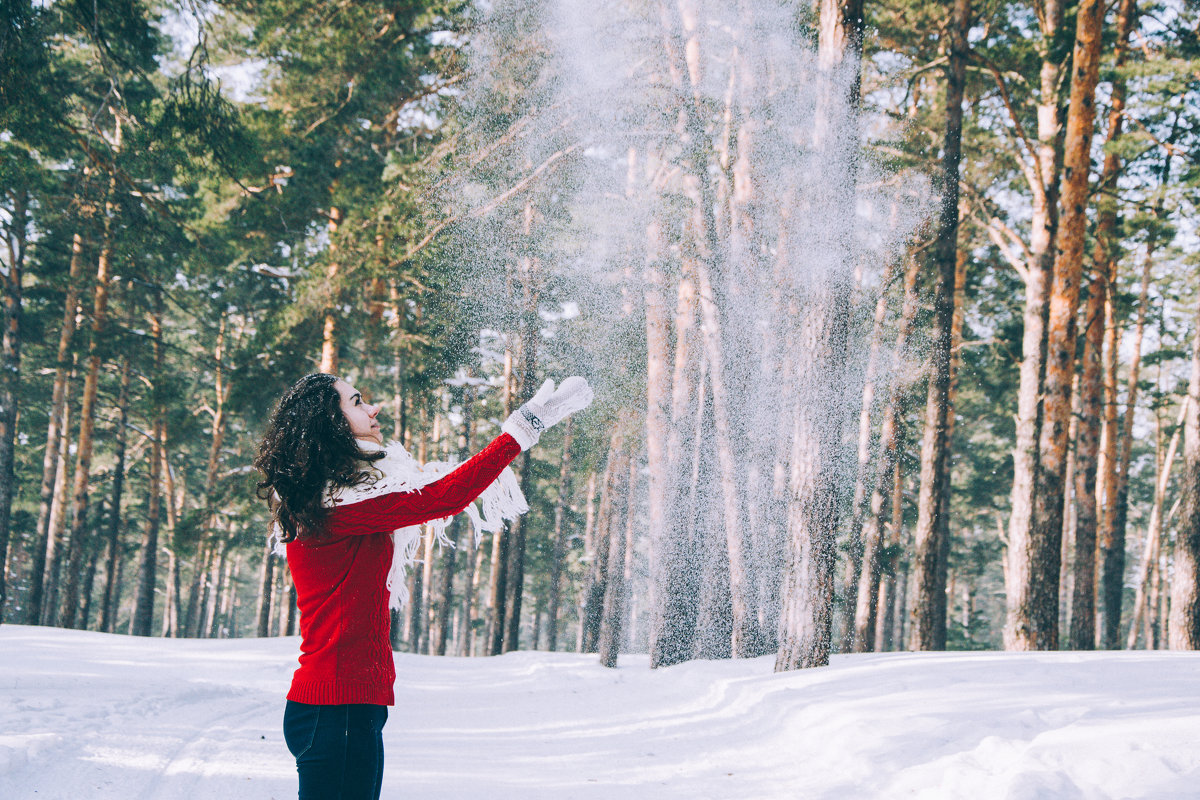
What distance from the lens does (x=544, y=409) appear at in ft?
7.79

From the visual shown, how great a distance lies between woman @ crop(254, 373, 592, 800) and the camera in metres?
2.13

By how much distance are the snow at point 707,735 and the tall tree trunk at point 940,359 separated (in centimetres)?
348

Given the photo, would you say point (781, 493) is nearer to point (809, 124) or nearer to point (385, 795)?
point (809, 124)

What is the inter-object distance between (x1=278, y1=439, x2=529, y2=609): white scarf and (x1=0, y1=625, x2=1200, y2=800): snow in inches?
102

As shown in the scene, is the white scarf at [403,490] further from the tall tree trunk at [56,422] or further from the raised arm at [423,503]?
the tall tree trunk at [56,422]

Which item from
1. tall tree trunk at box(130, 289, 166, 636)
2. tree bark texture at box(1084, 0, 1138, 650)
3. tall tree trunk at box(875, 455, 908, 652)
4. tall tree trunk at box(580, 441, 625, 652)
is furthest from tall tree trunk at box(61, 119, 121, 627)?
tree bark texture at box(1084, 0, 1138, 650)

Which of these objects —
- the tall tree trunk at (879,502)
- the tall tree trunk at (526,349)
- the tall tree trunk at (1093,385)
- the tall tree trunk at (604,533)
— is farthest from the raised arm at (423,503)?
the tall tree trunk at (526,349)

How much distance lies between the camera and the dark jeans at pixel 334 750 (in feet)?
6.83

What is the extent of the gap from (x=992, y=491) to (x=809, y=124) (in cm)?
1923

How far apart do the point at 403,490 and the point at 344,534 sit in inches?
9.2

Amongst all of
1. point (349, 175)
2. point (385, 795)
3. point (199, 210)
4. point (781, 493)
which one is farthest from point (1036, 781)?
point (199, 210)

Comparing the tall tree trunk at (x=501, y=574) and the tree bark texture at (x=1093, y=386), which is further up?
the tree bark texture at (x=1093, y=386)

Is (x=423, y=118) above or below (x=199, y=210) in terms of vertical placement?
above

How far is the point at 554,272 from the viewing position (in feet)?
57.6
